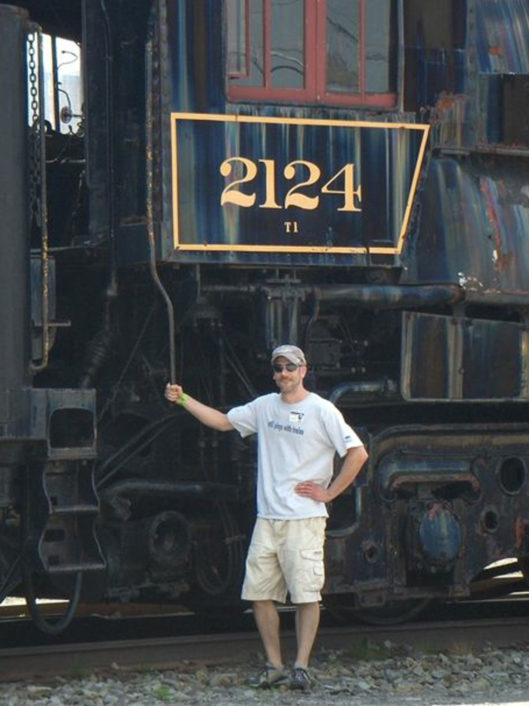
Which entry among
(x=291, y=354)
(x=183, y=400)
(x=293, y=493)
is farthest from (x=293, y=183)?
(x=293, y=493)

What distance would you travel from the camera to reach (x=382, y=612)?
10.8 metres

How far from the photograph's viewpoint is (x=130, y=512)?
9.77m

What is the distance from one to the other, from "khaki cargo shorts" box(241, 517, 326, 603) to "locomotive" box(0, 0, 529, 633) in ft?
2.24

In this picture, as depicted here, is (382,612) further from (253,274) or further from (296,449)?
(253,274)

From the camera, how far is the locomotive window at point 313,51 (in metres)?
9.34

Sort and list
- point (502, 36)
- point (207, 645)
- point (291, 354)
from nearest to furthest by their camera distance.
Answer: point (291, 354), point (207, 645), point (502, 36)

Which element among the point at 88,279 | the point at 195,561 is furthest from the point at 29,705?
the point at 88,279

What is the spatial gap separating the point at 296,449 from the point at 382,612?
7.33 feet

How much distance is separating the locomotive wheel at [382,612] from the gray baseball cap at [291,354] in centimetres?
223

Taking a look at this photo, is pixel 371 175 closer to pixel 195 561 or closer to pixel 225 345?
pixel 225 345

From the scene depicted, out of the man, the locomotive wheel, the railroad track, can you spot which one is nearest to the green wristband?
the man

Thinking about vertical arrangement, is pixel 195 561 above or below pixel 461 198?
below

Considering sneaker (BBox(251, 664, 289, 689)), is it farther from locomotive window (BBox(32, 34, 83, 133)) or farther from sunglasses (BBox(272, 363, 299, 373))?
locomotive window (BBox(32, 34, 83, 133))

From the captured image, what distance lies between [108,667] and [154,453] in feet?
3.96
